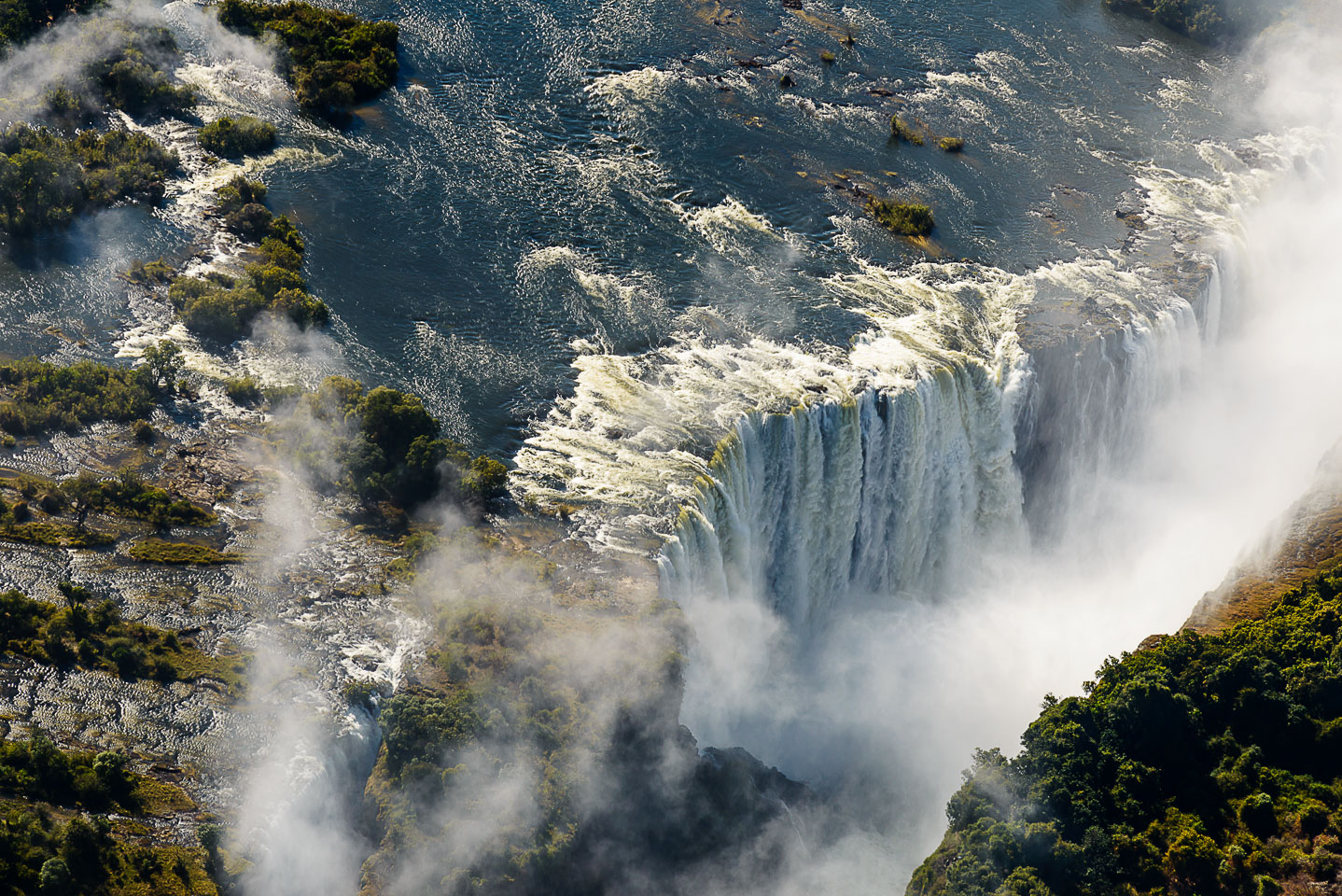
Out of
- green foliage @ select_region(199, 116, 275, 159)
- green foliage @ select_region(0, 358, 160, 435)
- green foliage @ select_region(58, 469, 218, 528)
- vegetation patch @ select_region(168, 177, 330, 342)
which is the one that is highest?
green foliage @ select_region(199, 116, 275, 159)

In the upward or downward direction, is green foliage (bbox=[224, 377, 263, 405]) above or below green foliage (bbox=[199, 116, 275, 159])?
below

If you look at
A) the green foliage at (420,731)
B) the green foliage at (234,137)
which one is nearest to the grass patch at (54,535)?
the green foliage at (420,731)

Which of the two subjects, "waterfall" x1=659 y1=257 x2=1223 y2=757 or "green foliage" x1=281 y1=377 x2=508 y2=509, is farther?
"waterfall" x1=659 y1=257 x2=1223 y2=757

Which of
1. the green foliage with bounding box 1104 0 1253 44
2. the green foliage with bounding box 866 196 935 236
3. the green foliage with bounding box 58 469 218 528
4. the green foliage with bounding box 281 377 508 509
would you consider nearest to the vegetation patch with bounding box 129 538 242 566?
the green foliage with bounding box 58 469 218 528

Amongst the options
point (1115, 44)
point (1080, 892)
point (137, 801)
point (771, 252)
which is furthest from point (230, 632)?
point (1115, 44)

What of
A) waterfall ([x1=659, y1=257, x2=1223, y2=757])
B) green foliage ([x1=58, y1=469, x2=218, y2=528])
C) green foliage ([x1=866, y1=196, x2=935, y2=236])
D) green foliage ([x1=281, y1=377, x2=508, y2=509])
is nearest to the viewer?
green foliage ([x1=58, y1=469, x2=218, y2=528])

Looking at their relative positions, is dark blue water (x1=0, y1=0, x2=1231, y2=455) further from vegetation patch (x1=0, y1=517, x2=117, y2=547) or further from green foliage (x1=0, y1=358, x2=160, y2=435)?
vegetation patch (x1=0, y1=517, x2=117, y2=547)

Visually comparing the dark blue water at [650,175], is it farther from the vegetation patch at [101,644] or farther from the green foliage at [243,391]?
the vegetation patch at [101,644]
